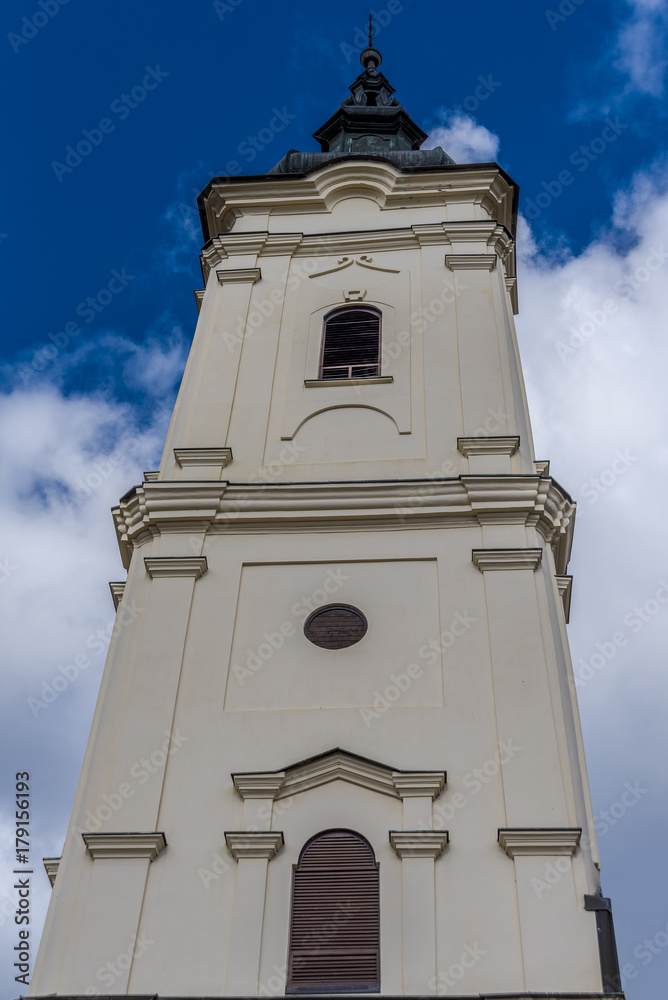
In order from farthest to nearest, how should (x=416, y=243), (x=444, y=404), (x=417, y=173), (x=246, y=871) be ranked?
(x=417, y=173) < (x=416, y=243) < (x=444, y=404) < (x=246, y=871)

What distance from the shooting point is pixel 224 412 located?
712 inches

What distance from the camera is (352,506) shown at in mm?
16094

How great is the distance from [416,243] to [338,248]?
48.9 inches

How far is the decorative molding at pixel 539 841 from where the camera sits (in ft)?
40.4

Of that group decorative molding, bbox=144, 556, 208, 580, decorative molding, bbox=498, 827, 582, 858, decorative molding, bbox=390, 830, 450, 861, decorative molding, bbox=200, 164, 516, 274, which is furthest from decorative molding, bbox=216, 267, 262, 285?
decorative molding, bbox=498, 827, 582, 858

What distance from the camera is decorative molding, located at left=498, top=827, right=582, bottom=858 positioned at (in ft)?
40.4

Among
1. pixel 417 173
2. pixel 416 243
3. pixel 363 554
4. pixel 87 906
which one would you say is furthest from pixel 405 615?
pixel 417 173

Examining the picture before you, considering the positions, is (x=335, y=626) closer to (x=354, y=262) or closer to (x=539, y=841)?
(x=539, y=841)

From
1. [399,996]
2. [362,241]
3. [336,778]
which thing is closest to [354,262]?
[362,241]

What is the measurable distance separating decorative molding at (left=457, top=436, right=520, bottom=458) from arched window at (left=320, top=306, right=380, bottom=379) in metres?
2.26

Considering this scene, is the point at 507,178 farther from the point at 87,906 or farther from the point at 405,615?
the point at 87,906
